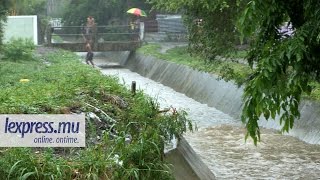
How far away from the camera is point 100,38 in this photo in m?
36.9

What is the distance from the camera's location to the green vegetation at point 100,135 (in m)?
5.94

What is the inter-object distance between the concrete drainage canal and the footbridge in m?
10.5

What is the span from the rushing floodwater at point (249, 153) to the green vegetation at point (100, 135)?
3.07 metres

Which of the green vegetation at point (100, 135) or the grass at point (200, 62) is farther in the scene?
the grass at point (200, 62)

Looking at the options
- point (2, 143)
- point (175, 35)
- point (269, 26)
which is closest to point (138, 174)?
point (2, 143)

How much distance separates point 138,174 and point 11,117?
1.48 metres

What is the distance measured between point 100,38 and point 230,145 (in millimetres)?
23518

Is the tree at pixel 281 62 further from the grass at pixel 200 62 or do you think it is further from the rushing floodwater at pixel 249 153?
the grass at pixel 200 62

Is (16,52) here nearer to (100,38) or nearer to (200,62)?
(200,62)

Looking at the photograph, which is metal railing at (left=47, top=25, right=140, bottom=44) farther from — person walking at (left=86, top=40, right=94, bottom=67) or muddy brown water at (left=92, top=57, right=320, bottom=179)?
muddy brown water at (left=92, top=57, right=320, bottom=179)

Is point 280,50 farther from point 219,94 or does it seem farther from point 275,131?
point 219,94

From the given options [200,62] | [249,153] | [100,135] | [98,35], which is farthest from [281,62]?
[98,35]

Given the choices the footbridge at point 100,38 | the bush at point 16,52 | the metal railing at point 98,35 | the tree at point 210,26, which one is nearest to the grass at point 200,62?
the tree at point 210,26

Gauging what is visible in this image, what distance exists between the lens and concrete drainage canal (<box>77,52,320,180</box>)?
957cm
